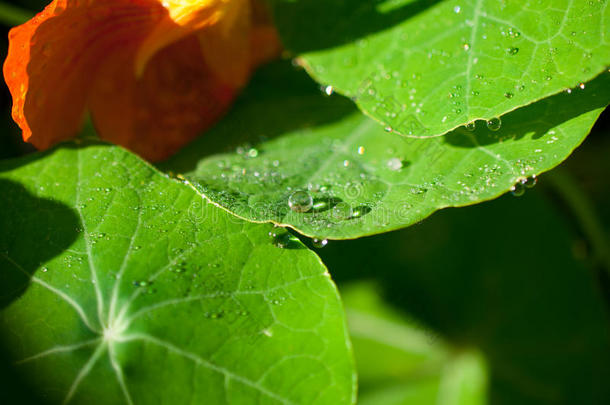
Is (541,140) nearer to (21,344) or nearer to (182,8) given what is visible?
(182,8)

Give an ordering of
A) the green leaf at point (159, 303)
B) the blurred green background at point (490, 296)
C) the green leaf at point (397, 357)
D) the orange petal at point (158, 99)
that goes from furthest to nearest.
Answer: the green leaf at point (397, 357) → the blurred green background at point (490, 296) → the orange petal at point (158, 99) → the green leaf at point (159, 303)

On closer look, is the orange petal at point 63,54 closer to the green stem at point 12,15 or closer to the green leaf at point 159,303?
the green leaf at point 159,303

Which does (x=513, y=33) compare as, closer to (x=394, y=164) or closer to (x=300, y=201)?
(x=394, y=164)

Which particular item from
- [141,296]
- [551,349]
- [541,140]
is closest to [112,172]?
[141,296]

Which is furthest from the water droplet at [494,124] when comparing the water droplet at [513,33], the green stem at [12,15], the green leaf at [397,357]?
the green stem at [12,15]

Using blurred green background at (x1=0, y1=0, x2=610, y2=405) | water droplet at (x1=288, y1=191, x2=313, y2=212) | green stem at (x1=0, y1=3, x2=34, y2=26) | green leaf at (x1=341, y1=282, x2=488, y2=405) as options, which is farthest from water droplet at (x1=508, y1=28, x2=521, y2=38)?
green stem at (x1=0, y1=3, x2=34, y2=26)

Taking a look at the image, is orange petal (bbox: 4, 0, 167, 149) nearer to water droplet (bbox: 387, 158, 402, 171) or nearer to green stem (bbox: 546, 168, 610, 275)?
water droplet (bbox: 387, 158, 402, 171)
